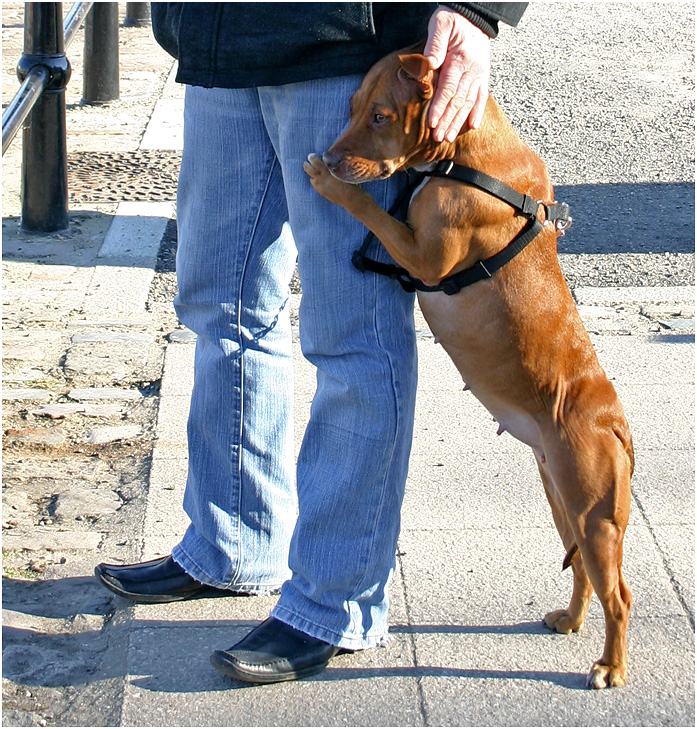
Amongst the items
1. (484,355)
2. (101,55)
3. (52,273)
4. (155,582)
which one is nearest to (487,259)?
(484,355)

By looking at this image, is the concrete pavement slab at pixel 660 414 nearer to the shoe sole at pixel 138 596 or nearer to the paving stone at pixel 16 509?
the shoe sole at pixel 138 596

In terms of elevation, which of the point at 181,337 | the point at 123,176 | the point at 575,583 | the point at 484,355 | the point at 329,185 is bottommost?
the point at 123,176

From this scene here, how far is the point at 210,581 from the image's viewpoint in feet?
8.85

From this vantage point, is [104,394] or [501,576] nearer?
[501,576]

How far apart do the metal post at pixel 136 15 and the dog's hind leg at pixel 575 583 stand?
995 cm

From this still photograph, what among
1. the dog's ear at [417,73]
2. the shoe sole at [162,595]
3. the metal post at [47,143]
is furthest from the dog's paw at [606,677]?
the metal post at [47,143]

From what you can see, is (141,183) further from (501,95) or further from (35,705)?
(35,705)

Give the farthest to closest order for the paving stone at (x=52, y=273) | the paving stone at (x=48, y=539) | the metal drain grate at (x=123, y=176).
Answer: the metal drain grate at (x=123, y=176), the paving stone at (x=52, y=273), the paving stone at (x=48, y=539)

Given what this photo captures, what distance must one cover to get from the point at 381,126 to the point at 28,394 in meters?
2.24

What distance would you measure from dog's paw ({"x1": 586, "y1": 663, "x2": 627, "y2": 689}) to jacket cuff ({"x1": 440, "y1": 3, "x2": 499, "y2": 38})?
1.47 m

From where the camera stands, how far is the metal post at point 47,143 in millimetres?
5262

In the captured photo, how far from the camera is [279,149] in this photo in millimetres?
2330

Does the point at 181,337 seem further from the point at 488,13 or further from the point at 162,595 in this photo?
the point at 488,13

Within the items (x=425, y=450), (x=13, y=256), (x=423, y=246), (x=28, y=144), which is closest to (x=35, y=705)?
(x=423, y=246)
